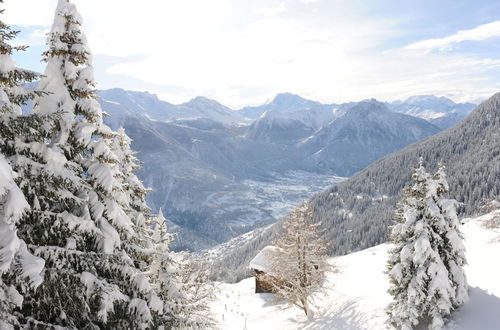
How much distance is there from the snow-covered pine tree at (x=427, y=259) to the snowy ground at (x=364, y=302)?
1.60 meters

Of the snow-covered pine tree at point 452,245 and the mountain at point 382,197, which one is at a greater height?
the snow-covered pine tree at point 452,245

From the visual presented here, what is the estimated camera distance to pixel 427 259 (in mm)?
19781

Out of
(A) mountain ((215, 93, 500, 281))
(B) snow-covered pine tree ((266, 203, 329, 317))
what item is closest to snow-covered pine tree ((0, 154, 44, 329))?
(B) snow-covered pine tree ((266, 203, 329, 317))

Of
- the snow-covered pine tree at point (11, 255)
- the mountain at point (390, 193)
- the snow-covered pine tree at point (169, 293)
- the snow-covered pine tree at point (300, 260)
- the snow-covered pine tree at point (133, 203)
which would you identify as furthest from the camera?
the mountain at point (390, 193)

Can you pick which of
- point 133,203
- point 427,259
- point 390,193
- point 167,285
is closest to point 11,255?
point 167,285

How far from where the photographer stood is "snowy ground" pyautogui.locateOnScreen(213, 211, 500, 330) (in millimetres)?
20312

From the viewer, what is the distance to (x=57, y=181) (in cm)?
773

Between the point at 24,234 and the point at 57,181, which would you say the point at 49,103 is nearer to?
the point at 57,181

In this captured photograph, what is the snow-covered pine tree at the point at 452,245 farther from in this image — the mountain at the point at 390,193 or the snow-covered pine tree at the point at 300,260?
the mountain at the point at 390,193

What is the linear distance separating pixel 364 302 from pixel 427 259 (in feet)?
29.6

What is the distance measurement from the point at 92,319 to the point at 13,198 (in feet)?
14.1

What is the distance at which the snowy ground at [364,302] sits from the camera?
2031 centimetres

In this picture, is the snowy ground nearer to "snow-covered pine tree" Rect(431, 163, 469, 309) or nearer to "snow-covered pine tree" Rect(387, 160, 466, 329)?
"snow-covered pine tree" Rect(431, 163, 469, 309)

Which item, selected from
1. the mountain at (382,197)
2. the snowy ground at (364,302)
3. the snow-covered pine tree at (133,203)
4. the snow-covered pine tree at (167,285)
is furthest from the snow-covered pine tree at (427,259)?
the mountain at (382,197)
